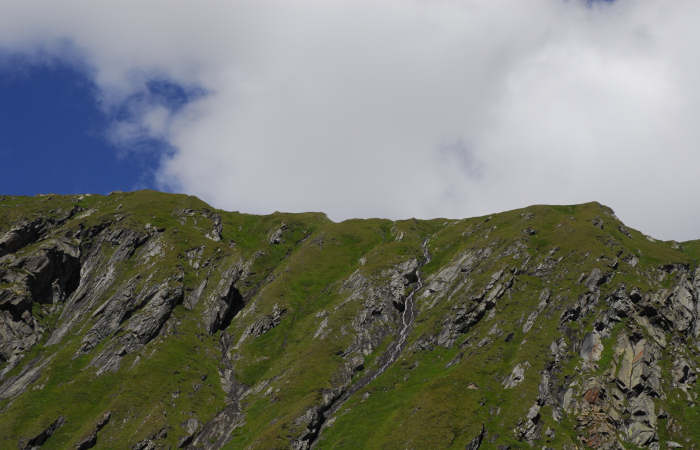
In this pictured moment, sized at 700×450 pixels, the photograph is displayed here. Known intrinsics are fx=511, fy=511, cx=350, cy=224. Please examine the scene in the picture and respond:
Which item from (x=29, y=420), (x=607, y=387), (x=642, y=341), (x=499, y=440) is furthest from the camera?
(x=29, y=420)

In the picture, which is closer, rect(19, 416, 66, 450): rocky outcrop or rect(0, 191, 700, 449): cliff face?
rect(0, 191, 700, 449): cliff face

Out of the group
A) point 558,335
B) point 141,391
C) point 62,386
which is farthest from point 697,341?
point 62,386

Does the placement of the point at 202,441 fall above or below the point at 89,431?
below

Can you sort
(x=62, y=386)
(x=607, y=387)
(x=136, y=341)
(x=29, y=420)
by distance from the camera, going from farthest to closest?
(x=136, y=341) < (x=62, y=386) < (x=29, y=420) < (x=607, y=387)

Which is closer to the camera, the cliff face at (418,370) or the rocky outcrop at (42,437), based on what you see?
the cliff face at (418,370)

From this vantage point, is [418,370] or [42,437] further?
[418,370]

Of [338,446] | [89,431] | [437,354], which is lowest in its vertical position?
[338,446]

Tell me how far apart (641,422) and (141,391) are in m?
141

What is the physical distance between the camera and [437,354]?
17000cm

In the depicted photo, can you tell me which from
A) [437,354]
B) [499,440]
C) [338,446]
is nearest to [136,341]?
[338,446]

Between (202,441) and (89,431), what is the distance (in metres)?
32.2

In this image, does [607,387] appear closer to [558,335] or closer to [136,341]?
[558,335]

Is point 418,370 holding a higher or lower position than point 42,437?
lower

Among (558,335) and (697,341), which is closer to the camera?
(558,335)
